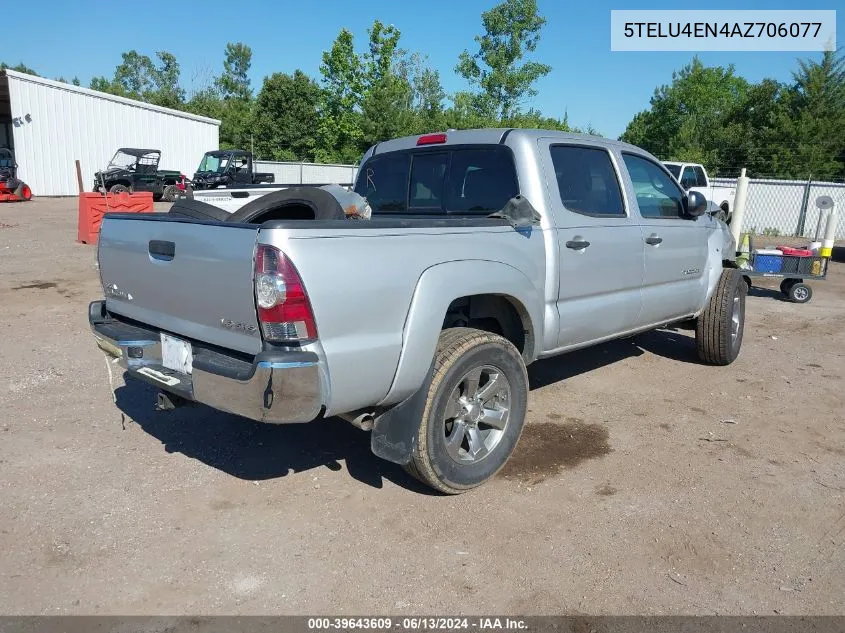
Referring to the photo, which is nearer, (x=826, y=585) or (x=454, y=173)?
(x=826, y=585)

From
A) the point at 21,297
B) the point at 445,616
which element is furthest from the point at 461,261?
the point at 21,297

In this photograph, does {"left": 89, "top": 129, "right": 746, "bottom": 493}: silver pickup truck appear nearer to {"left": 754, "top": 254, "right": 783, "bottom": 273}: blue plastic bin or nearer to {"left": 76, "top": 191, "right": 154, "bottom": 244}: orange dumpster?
{"left": 754, "top": 254, "right": 783, "bottom": 273}: blue plastic bin

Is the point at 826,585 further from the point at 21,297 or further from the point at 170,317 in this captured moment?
the point at 21,297

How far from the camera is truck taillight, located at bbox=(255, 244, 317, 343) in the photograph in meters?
2.70

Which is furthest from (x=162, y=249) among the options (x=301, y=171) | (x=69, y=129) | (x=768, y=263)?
(x=69, y=129)

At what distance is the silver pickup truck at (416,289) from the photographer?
2811mm

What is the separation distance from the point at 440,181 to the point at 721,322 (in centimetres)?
302

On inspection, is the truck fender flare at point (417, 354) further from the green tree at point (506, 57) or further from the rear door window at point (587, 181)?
the green tree at point (506, 57)

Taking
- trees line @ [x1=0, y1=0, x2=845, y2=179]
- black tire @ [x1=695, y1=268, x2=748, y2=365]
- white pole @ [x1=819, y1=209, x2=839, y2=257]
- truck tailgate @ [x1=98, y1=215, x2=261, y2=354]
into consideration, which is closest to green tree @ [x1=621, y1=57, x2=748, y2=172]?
trees line @ [x1=0, y1=0, x2=845, y2=179]

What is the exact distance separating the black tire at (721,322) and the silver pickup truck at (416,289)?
2.74 ft

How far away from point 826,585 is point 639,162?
10.6ft

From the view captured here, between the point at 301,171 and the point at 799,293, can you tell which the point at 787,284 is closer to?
the point at 799,293

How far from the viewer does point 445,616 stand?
8.77 feet

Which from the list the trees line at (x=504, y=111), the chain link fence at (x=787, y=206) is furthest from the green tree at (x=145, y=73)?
the chain link fence at (x=787, y=206)
